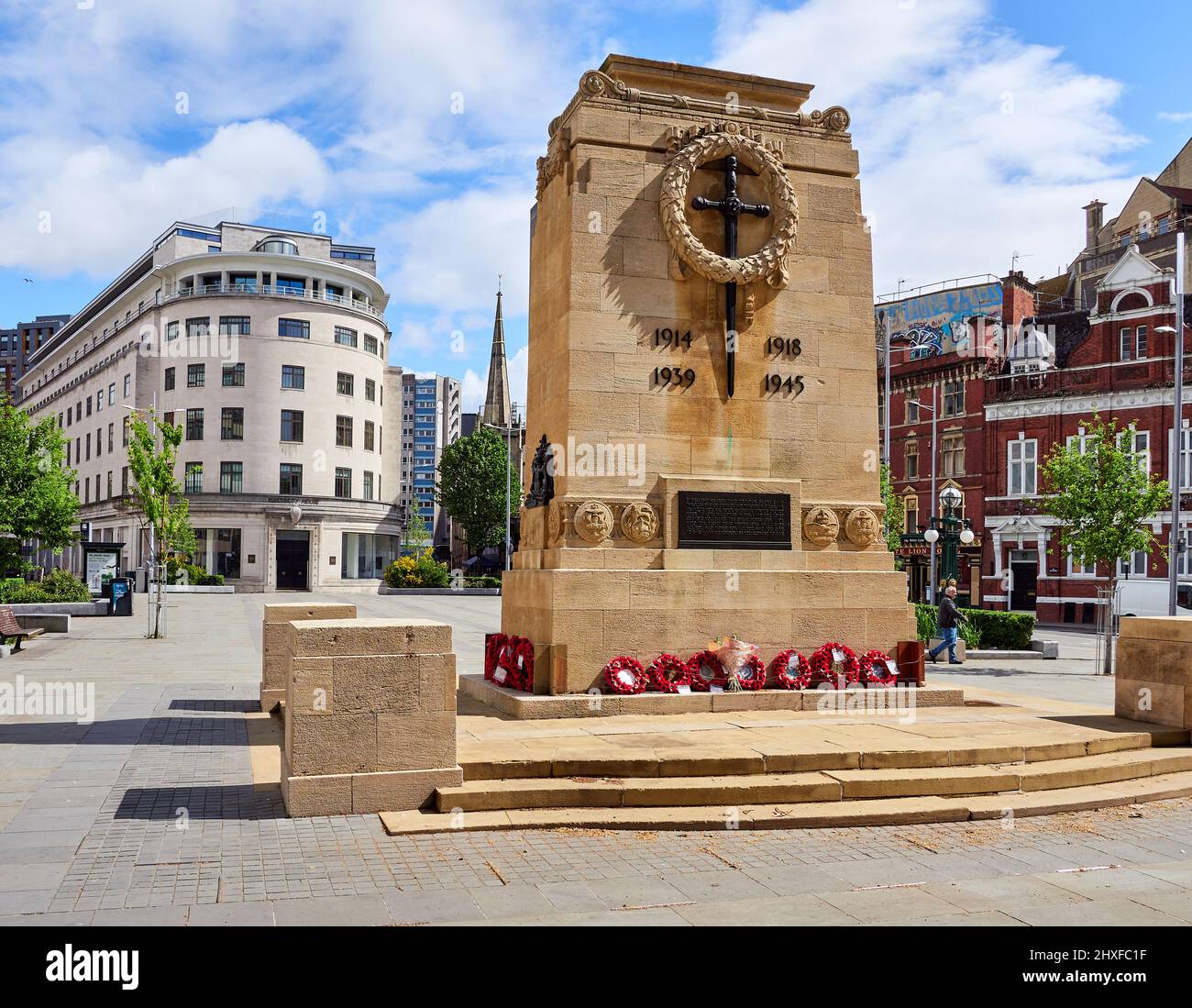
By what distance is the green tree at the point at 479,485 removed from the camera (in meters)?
85.6

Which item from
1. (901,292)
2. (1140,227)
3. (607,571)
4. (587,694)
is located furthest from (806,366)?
(1140,227)

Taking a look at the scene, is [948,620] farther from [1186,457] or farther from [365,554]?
[365,554]

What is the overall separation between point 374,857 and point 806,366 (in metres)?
9.22

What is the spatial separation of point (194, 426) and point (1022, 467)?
5154 cm

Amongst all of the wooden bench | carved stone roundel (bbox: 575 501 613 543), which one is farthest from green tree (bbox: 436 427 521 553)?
carved stone roundel (bbox: 575 501 613 543)

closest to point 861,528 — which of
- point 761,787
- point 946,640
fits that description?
point 761,787

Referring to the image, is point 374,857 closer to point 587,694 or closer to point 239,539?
point 587,694

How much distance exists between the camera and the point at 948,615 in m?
26.2

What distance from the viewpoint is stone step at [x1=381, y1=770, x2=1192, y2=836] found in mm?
8633

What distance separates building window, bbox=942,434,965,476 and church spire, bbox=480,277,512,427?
221 feet

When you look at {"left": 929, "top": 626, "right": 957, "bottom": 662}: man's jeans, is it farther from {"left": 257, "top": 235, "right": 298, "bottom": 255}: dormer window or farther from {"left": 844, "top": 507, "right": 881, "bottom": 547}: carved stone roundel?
{"left": 257, "top": 235, "right": 298, "bottom": 255}: dormer window

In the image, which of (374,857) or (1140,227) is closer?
(374,857)

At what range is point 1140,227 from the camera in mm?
67250
